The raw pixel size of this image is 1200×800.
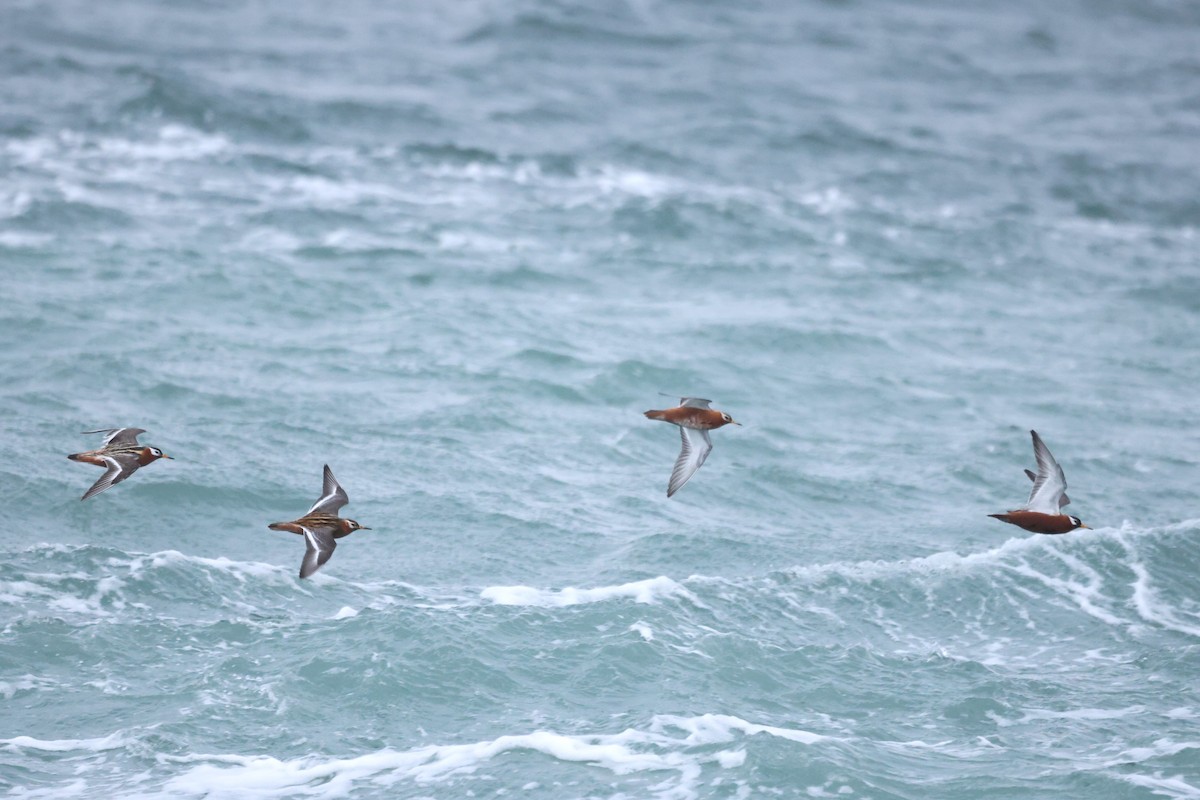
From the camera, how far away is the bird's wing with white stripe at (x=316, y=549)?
451 inches

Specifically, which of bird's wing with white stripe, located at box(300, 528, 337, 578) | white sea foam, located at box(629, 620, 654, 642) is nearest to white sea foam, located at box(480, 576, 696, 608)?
white sea foam, located at box(629, 620, 654, 642)

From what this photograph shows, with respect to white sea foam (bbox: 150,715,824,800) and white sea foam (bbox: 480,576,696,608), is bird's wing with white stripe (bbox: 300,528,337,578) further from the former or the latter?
white sea foam (bbox: 480,576,696,608)

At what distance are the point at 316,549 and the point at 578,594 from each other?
14.3 ft

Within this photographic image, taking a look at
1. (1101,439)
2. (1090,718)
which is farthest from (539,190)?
(1090,718)

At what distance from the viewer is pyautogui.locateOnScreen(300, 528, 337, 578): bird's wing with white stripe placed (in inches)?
451

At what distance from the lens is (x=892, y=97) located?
41969mm

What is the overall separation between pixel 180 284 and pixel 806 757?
51.6ft

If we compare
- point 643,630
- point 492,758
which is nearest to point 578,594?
point 643,630

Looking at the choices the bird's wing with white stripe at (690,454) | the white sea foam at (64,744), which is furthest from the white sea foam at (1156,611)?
the white sea foam at (64,744)

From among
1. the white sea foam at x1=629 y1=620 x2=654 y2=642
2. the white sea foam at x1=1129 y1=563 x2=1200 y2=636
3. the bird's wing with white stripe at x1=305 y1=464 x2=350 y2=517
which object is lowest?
the white sea foam at x1=629 y1=620 x2=654 y2=642

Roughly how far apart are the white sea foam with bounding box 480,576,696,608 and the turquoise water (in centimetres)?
7

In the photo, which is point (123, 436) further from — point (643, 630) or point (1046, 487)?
point (1046, 487)

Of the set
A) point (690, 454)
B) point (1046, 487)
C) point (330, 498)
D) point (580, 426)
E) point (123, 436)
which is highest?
point (1046, 487)

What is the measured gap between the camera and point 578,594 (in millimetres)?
15719
